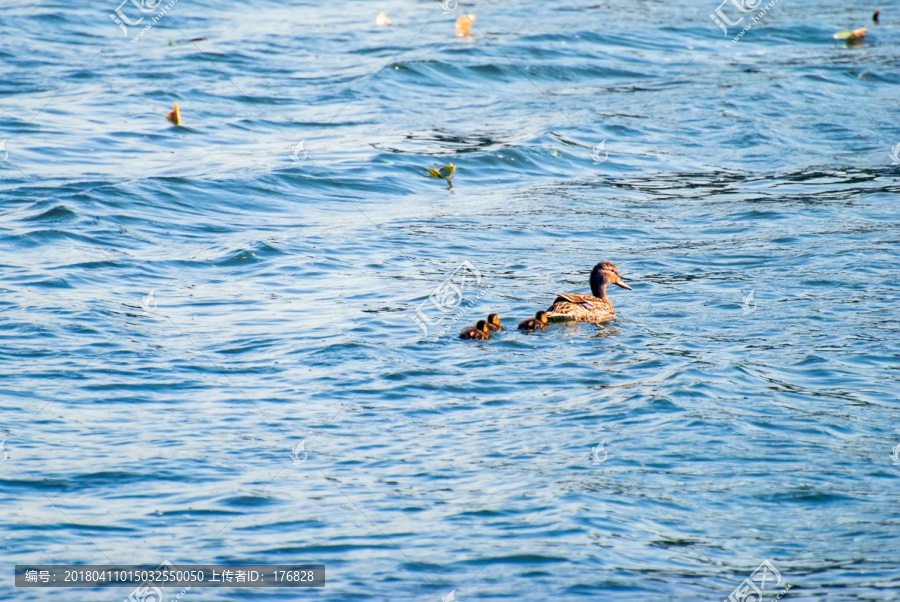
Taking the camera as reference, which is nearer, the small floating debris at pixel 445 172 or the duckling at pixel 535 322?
the duckling at pixel 535 322

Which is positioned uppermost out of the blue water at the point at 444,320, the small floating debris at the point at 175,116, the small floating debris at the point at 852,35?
the small floating debris at the point at 852,35

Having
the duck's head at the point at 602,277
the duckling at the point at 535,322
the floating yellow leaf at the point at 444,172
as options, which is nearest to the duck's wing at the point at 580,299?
the duckling at the point at 535,322

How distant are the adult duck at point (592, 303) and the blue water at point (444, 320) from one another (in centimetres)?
16

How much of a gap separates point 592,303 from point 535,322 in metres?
0.72

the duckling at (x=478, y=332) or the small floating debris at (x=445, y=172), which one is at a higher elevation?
the small floating debris at (x=445, y=172)

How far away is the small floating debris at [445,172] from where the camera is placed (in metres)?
16.6

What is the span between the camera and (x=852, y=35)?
85.5 ft

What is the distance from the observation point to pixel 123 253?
1320 cm

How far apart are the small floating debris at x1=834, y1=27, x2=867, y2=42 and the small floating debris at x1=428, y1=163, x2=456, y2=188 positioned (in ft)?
43.6

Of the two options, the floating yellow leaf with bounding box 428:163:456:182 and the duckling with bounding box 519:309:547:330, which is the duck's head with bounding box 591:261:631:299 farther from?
the floating yellow leaf with bounding box 428:163:456:182

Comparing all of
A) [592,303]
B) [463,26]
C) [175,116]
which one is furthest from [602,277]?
[463,26]

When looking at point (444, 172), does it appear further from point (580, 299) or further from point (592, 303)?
point (580, 299)

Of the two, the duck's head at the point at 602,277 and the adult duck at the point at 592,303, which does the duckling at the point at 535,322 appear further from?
the duck's head at the point at 602,277

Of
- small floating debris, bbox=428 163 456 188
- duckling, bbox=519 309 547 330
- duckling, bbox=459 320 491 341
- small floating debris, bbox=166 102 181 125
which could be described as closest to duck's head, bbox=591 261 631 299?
duckling, bbox=519 309 547 330
